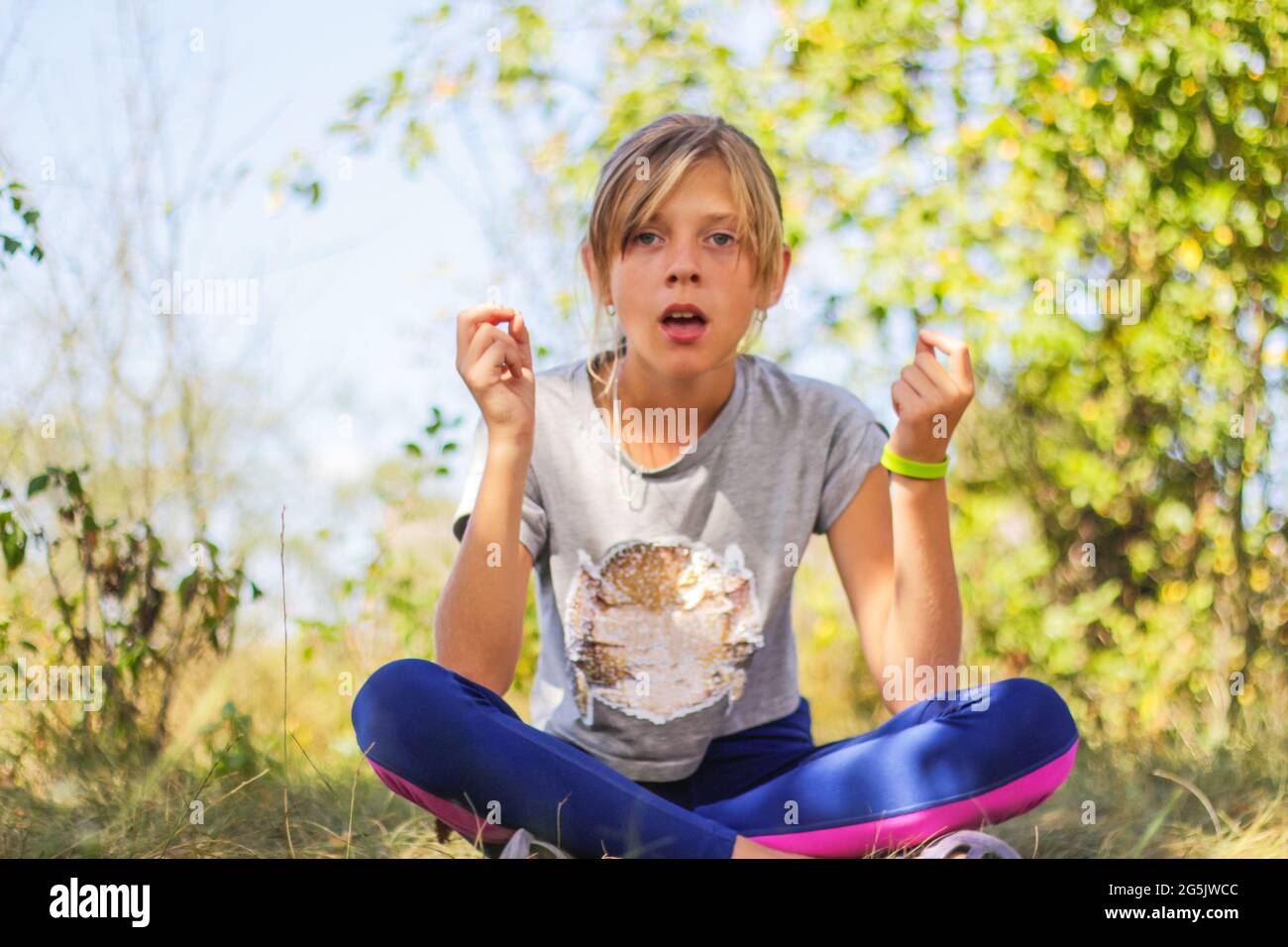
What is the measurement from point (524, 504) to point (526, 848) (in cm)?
58

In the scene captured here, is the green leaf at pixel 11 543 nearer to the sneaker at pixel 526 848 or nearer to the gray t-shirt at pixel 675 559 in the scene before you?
the gray t-shirt at pixel 675 559

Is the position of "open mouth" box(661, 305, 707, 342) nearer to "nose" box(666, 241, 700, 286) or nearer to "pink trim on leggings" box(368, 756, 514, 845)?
"nose" box(666, 241, 700, 286)

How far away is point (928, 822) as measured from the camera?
1736 millimetres

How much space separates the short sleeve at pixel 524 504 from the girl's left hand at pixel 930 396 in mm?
581

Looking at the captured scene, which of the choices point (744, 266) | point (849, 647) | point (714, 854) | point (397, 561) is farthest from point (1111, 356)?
point (714, 854)

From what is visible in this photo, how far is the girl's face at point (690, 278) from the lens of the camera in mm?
1938

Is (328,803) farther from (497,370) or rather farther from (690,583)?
(497,370)

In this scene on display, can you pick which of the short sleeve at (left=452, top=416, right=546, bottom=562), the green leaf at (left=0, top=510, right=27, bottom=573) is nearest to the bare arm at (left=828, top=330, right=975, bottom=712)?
the short sleeve at (left=452, top=416, right=546, bottom=562)

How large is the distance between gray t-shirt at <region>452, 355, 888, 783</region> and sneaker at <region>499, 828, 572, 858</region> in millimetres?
315

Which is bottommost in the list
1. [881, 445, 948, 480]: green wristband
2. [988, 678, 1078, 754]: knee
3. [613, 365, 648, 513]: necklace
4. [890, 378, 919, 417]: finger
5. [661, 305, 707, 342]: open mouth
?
[988, 678, 1078, 754]: knee

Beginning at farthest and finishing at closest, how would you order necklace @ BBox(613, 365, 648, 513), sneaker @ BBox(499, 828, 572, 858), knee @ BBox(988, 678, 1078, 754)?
necklace @ BBox(613, 365, 648, 513) < knee @ BBox(988, 678, 1078, 754) < sneaker @ BBox(499, 828, 572, 858)

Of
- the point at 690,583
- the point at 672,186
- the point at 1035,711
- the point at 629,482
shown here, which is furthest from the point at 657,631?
the point at 672,186

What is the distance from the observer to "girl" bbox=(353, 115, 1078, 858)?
166cm
